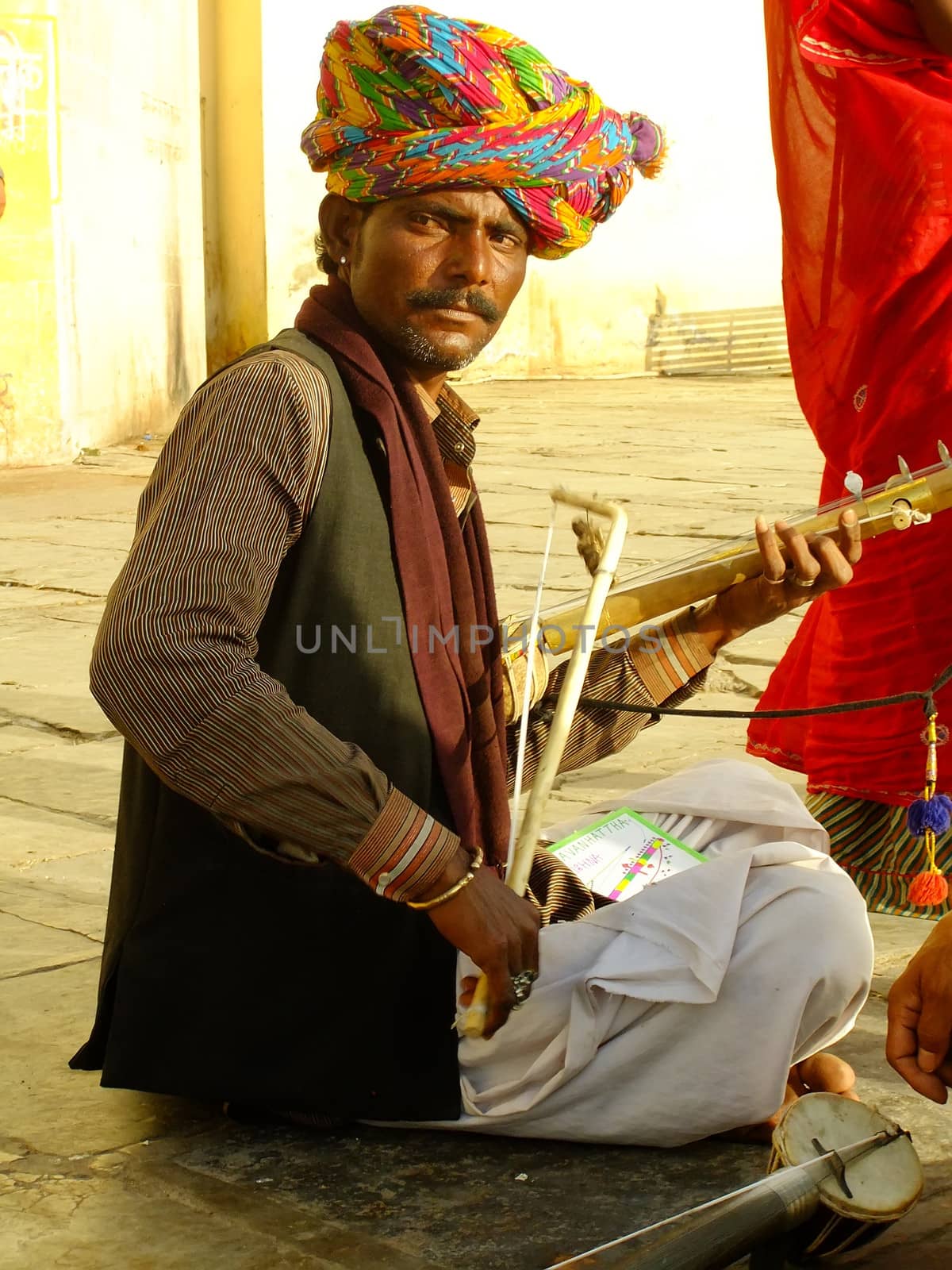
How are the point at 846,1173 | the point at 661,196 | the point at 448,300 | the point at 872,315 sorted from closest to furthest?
the point at 846,1173
the point at 448,300
the point at 872,315
the point at 661,196

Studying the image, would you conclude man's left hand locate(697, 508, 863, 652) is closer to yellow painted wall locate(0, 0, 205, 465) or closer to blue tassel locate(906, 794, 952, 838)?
blue tassel locate(906, 794, 952, 838)

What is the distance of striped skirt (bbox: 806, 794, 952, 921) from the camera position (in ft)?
10.4

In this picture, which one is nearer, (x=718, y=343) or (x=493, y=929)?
(x=493, y=929)

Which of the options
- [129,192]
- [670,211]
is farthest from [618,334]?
[129,192]

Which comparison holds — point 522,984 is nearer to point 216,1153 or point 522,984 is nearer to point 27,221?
point 216,1153

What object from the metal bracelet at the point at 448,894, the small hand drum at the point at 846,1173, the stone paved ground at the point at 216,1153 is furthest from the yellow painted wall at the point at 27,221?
the small hand drum at the point at 846,1173

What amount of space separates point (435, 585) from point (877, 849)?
131cm

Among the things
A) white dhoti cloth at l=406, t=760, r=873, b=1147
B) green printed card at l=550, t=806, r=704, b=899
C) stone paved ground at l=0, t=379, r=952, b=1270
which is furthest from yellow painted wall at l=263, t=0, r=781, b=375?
white dhoti cloth at l=406, t=760, r=873, b=1147

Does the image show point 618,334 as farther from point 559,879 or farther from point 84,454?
point 559,879

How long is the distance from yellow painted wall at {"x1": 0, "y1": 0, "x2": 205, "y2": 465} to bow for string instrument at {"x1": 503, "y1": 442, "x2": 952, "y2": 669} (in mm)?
8125

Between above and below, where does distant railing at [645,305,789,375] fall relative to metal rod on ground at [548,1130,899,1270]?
above

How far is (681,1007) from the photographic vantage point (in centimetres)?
224

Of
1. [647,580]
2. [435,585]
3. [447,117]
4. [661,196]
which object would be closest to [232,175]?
[661,196]

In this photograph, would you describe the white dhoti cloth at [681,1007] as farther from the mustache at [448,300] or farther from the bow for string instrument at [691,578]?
the mustache at [448,300]
